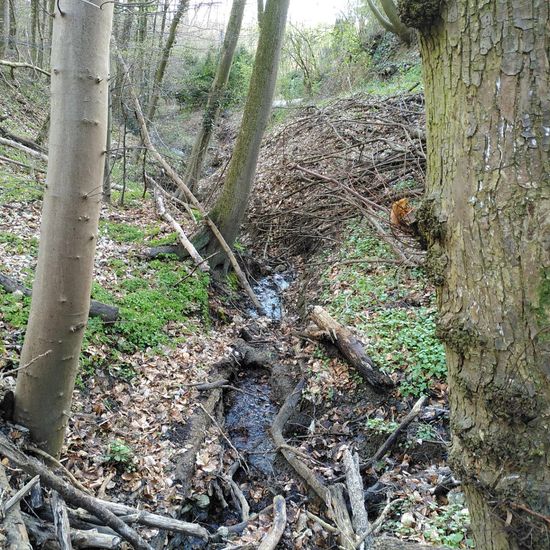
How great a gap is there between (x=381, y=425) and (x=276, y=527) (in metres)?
1.50

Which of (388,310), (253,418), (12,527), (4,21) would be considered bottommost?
(253,418)

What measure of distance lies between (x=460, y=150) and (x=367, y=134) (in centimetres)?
833

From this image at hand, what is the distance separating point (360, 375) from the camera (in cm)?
528

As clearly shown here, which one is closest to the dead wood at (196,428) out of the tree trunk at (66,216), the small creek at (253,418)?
the small creek at (253,418)

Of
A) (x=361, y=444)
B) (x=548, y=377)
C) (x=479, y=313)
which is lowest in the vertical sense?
(x=361, y=444)

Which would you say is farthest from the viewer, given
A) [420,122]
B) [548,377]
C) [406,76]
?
[406,76]

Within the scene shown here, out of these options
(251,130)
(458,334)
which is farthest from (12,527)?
(251,130)

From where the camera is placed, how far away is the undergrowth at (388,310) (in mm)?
4820

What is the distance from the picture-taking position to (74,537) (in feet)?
9.18

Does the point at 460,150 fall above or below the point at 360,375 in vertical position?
above

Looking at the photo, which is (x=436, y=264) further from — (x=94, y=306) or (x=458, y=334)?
(x=94, y=306)

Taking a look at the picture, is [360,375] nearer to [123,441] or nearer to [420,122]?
[123,441]

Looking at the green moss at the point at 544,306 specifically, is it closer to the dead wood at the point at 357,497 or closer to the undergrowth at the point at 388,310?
the dead wood at the point at 357,497

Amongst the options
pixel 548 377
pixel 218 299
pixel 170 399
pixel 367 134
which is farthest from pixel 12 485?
pixel 367 134
